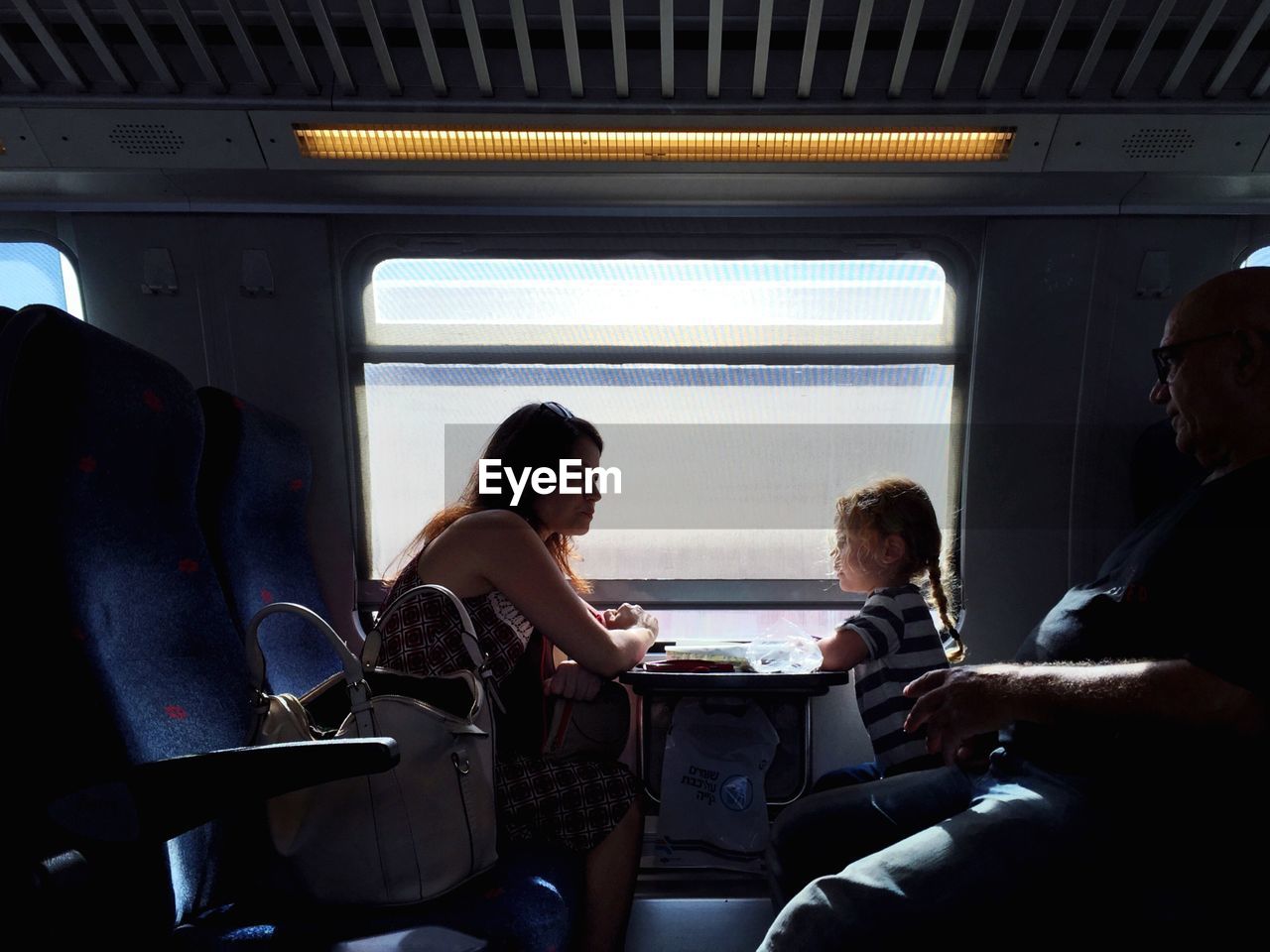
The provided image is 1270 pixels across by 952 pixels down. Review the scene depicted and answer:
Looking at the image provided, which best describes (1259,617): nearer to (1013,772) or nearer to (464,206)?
(1013,772)

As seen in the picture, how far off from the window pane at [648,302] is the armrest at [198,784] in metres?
1.75

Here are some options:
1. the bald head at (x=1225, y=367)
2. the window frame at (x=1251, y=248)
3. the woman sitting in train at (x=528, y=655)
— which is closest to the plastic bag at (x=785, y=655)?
the woman sitting in train at (x=528, y=655)

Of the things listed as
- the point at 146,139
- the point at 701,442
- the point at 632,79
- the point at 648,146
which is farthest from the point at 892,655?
the point at 146,139

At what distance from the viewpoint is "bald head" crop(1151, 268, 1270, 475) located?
185 cm

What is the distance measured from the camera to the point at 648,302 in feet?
9.92

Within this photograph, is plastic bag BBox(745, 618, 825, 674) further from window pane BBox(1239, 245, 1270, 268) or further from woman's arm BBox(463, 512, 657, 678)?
window pane BBox(1239, 245, 1270, 268)

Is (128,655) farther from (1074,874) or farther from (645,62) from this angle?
(645,62)

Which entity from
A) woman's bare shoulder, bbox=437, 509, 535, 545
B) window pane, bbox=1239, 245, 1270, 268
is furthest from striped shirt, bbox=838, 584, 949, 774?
window pane, bbox=1239, 245, 1270, 268

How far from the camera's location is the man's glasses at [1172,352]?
1897 millimetres

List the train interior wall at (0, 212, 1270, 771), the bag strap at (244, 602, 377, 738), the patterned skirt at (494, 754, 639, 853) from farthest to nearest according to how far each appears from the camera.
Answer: the train interior wall at (0, 212, 1270, 771) < the patterned skirt at (494, 754, 639, 853) < the bag strap at (244, 602, 377, 738)

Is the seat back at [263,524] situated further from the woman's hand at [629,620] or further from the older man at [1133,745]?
the older man at [1133,745]

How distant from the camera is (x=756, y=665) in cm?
262

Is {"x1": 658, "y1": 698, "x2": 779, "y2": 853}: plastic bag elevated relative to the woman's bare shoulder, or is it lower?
lower

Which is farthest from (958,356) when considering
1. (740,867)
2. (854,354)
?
(740,867)
